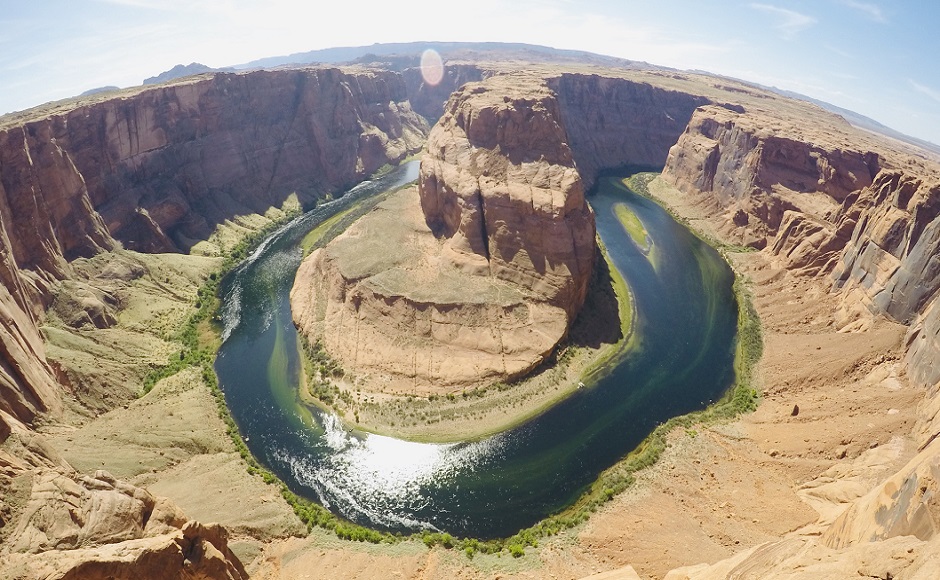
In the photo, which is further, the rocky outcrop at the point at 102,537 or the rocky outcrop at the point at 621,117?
the rocky outcrop at the point at 621,117

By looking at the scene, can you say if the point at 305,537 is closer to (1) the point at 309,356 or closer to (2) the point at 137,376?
(1) the point at 309,356

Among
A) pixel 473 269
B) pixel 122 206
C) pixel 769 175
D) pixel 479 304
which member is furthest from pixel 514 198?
pixel 122 206

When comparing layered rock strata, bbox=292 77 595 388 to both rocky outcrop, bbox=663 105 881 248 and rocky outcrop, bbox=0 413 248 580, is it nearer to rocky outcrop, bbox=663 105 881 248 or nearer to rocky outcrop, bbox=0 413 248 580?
rocky outcrop, bbox=0 413 248 580

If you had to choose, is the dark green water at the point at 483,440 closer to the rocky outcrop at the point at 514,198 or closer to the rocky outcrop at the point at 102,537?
the rocky outcrop at the point at 514,198

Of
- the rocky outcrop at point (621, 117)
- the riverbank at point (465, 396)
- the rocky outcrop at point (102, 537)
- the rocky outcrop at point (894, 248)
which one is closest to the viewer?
the rocky outcrop at point (102, 537)

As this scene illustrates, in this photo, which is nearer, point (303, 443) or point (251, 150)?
point (303, 443)

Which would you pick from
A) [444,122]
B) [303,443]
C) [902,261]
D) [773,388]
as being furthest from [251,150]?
[902,261]

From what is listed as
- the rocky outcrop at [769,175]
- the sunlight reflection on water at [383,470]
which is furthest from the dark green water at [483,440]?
the rocky outcrop at [769,175]

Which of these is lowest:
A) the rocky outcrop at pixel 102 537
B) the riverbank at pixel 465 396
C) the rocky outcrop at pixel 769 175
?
the riverbank at pixel 465 396

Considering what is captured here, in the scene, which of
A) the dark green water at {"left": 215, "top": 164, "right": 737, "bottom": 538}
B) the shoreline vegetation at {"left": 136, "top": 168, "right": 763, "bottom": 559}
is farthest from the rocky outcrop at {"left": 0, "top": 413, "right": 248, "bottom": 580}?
the dark green water at {"left": 215, "top": 164, "right": 737, "bottom": 538}
